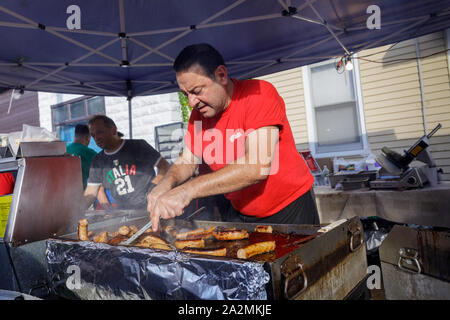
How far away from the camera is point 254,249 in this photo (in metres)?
1.42

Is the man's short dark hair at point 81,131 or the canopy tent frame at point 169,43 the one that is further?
the man's short dark hair at point 81,131

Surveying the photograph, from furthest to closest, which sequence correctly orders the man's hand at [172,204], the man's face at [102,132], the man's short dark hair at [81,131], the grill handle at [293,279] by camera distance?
the man's short dark hair at [81,131] < the man's face at [102,132] < the man's hand at [172,204] < the grill handle at [293,279]

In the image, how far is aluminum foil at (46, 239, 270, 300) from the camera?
1.17 m

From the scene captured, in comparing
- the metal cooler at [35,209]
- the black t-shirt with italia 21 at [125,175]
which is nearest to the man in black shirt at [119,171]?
the black t-shirt with italia 21 at [125,175]

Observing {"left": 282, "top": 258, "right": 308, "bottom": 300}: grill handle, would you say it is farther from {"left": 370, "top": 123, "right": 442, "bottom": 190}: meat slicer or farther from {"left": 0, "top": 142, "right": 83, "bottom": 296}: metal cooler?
{"left": 370, "top": 123, "right": 442, "bottom": 190}: meat slicer

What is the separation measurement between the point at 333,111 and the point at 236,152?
18.4ft

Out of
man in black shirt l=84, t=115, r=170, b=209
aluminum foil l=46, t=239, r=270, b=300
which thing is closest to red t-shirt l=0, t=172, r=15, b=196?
aluminum foil l=46, t=239, r=270, b=300

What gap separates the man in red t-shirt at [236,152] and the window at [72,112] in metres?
7.93

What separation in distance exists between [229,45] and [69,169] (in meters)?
3.01

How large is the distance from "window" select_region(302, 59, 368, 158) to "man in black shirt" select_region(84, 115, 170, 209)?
14.7 ft

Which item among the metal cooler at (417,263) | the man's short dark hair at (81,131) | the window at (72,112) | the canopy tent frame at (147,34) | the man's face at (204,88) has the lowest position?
the metal cooler at (417,263)

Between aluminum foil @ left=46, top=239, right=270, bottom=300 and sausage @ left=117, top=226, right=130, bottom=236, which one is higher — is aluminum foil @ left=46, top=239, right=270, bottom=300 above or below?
below

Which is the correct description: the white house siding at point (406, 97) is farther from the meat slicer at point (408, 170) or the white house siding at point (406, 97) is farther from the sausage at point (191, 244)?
the sausage at point (191, 244)

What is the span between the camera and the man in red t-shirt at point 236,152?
1.84 m
